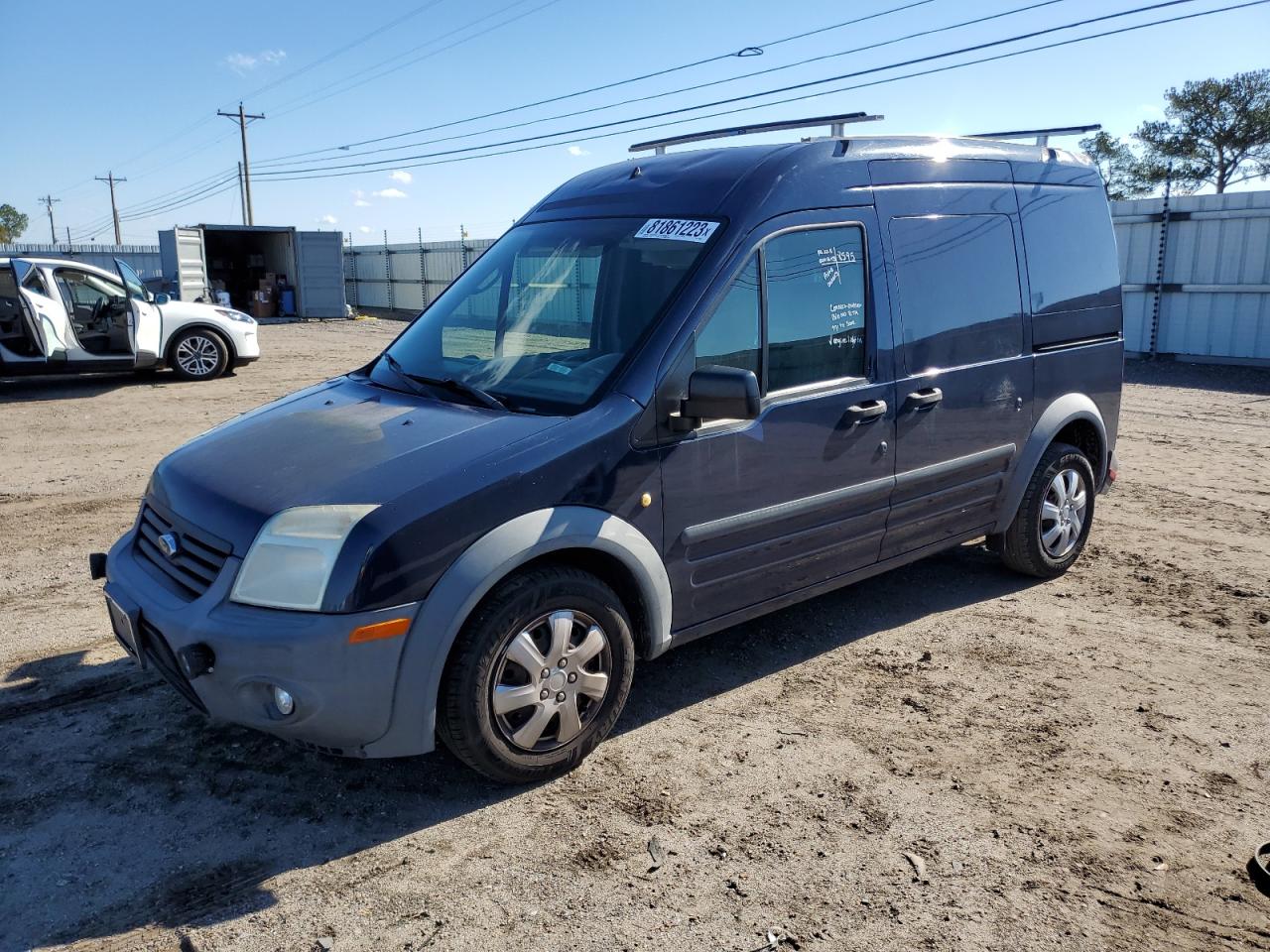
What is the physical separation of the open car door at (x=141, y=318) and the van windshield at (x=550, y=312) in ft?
32.6

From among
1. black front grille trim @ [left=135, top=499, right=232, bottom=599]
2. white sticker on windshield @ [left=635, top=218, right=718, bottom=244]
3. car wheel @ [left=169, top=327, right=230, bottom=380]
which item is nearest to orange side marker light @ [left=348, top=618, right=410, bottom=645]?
black front grille trim @ [left=135, top=499, right=232, bottom=599]

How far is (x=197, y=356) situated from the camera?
13.9 meters

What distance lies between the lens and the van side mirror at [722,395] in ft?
11.1

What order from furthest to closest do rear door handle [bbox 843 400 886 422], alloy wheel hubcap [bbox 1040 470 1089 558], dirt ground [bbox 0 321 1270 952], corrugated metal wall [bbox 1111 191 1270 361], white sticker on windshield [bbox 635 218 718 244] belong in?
1. corrugated metal wall [bbox 1111 191 1270 361]
2. alloy wheel hubcap [bbox 1040 470 1089 558]
3. rear door handle [bbox 843 400 886 422]
4. white sticker on windshield [bbox 635 218 718 244]
5. dirt ground [bbox 0 321 1270 952]

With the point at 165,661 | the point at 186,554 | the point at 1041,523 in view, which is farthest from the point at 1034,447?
the point at 165,661

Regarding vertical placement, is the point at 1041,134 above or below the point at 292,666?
Answer: above

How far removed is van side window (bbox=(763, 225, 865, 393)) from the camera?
3936 millimetres

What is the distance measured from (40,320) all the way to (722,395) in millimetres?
11854

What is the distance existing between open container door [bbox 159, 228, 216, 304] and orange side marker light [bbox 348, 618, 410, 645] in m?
21.8

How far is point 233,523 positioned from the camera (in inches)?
126

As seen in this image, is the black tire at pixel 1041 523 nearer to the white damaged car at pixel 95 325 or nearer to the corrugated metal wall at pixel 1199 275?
the corrugated metal wall at pixel 1199 275

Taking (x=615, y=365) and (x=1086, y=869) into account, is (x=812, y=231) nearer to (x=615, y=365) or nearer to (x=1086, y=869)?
(x=615, y=365)

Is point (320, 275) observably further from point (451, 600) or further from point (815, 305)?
point (451, 600)

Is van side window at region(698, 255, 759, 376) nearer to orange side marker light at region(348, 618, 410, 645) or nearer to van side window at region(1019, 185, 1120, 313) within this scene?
orange side marker light at region(348, 618, 410, 645)
